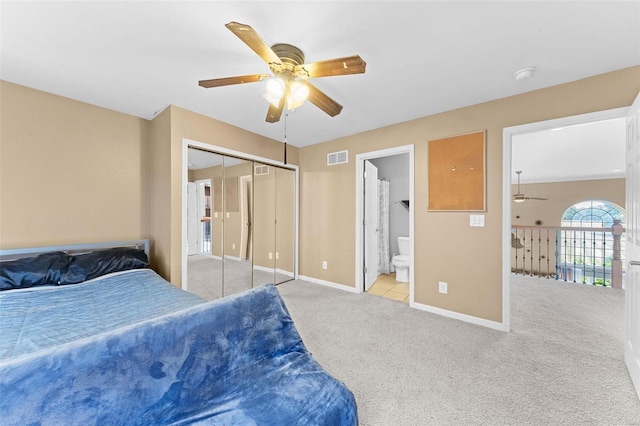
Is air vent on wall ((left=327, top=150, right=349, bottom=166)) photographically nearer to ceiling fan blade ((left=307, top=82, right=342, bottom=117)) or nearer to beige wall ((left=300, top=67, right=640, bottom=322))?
beige wall ((left=300, top=67, right=640, bottom=322))

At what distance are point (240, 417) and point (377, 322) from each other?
2105mm

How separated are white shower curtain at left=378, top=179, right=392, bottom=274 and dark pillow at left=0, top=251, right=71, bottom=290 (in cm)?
428

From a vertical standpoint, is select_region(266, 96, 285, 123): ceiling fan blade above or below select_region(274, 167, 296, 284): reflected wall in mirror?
above

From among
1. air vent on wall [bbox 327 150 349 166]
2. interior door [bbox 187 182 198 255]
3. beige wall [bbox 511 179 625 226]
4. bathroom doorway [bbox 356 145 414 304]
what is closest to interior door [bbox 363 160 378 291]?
bathroom doorway [bbox 356 145 414 304]

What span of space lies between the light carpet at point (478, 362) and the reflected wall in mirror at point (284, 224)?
1.16 meters

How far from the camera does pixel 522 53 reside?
6.14 ft

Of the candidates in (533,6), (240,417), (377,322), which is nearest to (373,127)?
(533,6)

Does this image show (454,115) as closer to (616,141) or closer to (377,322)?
(377,322)

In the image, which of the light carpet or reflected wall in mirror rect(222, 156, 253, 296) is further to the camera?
reflected wall in mirror rect(222, 156, 253, 296)

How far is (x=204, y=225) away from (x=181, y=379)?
2476mm

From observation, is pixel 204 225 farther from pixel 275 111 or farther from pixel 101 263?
pixel 275 111

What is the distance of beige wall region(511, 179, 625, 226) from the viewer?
6863 mm

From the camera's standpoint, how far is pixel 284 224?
14.0 feet

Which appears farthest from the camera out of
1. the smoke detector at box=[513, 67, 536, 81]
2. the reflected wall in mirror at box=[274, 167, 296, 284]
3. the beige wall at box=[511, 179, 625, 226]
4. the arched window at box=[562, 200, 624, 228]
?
the arched window at box=[562, 200, 624, 228]
